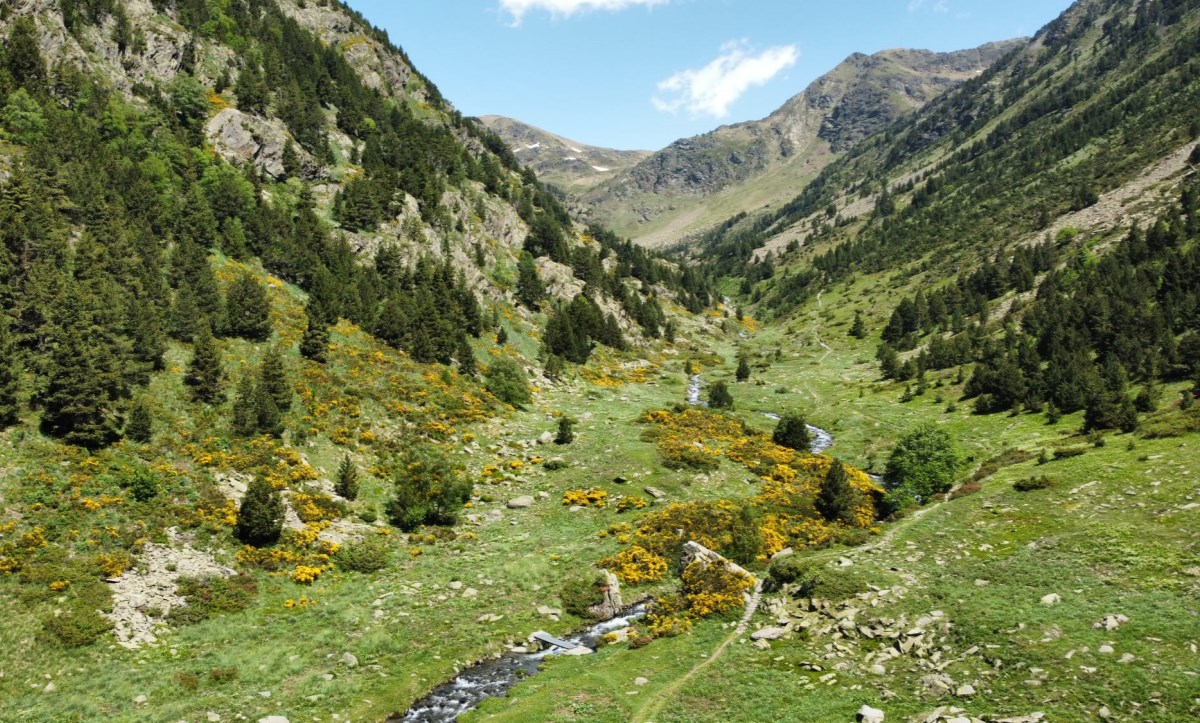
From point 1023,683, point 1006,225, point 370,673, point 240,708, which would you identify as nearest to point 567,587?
point 370,673

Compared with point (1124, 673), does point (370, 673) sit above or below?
above

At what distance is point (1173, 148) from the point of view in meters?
134

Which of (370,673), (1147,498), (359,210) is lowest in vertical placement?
(1147,498)

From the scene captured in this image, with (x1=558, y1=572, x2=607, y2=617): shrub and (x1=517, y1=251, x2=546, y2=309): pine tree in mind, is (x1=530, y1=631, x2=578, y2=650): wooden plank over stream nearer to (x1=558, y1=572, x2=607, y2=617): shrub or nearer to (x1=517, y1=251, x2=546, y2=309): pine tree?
(x1=558, y1=572, x2=607, y2=617): shrub

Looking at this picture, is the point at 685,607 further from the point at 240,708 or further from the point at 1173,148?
the point at 1173,148

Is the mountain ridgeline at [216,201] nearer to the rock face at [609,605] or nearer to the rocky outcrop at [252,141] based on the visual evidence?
the rocky outcrop at [252,141]

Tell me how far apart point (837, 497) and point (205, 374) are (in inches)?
1808

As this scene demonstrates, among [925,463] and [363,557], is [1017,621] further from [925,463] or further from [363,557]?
[363,557]

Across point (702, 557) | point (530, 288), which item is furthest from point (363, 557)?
point (530, 288)

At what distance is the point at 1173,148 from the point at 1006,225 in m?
34.2

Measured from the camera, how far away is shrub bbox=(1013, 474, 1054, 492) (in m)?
→ 36.9

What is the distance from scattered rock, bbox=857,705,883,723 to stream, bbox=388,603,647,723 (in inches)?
528

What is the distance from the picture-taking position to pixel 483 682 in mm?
27125

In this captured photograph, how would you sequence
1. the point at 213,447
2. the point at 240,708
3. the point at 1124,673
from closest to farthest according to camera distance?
the point at 1124,673, the point at 240,708, the point at 213,447
